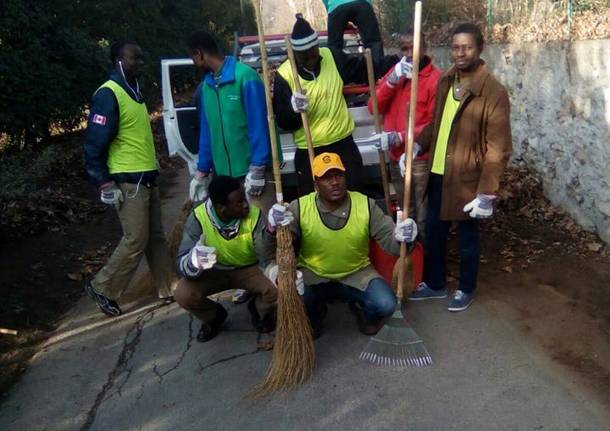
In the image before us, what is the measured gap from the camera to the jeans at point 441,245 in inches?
171

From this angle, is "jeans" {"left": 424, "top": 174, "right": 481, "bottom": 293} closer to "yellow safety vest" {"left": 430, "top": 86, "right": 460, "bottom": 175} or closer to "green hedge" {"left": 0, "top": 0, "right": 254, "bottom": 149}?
"yellow safety vest" {"left": 430, "top": 86, "right": 460, "bottom": 175}

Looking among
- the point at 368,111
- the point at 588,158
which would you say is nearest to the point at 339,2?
the point at 368,111

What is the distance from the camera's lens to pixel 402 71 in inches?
178

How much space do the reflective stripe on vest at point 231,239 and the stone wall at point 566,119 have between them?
3.07m

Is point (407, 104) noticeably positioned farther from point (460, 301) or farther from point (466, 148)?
point (460, 301)

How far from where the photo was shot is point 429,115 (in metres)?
4.69

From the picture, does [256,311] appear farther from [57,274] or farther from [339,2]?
[339,2]

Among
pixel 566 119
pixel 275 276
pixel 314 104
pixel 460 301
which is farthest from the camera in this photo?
→ pixel 566 119

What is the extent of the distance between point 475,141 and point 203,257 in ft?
6.28

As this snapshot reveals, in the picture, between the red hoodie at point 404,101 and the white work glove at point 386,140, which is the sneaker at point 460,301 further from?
the white work glove at point 386,140

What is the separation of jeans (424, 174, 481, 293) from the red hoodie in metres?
0.37

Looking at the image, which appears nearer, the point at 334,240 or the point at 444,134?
the point at 334,240

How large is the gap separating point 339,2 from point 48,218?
404cm

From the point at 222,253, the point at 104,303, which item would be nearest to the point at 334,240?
the point at 222,253
